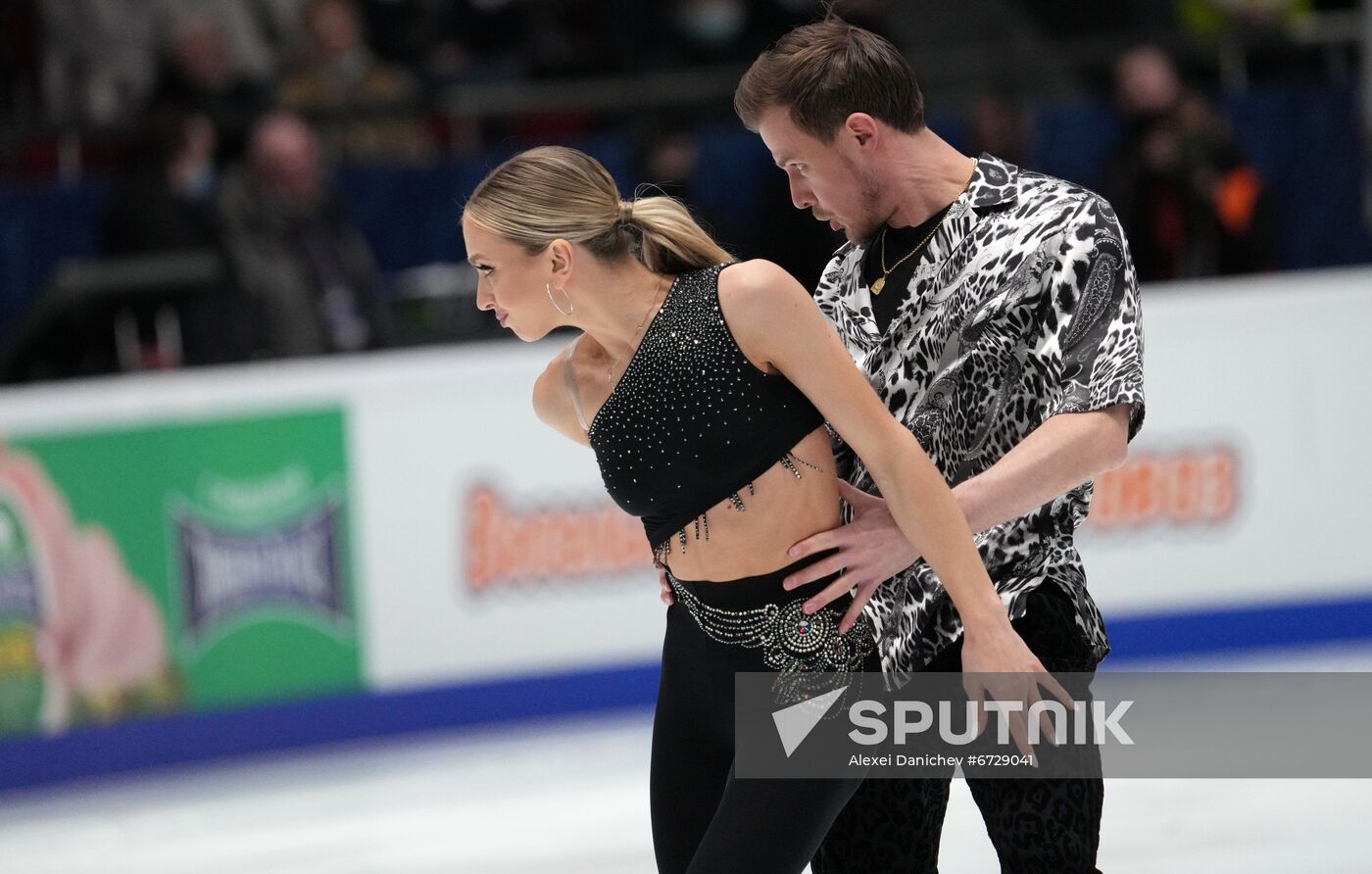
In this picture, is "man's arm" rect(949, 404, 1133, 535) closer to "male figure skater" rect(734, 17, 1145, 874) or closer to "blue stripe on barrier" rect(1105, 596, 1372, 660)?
"male figure skater" rect(734, 17, 1145, 874)

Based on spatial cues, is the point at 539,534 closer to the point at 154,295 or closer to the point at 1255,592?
the point at 154,295

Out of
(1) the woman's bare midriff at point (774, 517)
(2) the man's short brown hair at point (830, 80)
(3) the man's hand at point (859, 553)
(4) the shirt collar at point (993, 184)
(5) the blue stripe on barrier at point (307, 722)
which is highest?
(5) the blue stripe on barrier at point (307, 722)

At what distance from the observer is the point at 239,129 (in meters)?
6.39

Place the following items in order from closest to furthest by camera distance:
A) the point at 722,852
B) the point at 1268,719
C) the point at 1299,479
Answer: the point at 722,852 → the point at 1268,719 → the point at 1299,479

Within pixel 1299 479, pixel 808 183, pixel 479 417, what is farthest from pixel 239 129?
pixel 808 183

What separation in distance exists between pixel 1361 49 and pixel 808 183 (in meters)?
6.21

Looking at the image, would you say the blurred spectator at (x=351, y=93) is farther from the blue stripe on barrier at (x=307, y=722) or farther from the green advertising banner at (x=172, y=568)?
the blue stripe on barrier at (x=307, y=722)

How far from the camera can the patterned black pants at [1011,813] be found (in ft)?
6.91

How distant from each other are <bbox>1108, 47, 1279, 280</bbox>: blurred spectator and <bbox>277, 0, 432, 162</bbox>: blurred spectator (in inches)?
108

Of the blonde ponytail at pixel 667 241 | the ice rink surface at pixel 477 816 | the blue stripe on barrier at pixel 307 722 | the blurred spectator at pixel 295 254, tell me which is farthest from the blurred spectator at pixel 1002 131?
the blonde ponytail at pixel 667 241

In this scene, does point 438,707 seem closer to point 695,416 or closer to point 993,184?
point 695,416

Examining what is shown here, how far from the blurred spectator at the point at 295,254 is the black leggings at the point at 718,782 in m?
3.71

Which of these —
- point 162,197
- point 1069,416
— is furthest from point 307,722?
point 1069,416

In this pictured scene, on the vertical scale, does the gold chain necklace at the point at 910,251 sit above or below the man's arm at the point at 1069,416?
above
